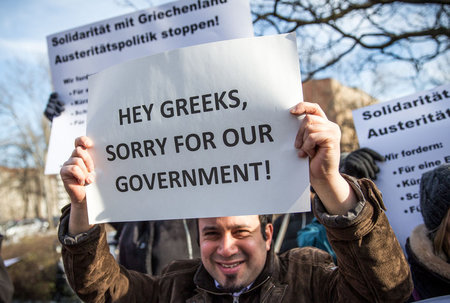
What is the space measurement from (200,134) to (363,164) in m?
1.28

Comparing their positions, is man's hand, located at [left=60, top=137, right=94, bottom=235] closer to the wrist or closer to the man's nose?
the man's nose

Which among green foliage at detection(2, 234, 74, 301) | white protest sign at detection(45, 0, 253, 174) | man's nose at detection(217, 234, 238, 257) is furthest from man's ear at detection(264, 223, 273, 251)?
green foliage at detection(2, 234, 74, 301)

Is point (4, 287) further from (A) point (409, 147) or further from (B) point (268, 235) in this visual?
(A) point (409, 147)

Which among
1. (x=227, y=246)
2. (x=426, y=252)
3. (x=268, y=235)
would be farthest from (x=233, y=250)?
(x=426, y=252)

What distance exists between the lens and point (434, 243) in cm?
178

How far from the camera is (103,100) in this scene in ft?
4.75

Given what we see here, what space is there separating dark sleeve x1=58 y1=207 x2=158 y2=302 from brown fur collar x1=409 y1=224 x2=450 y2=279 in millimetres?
1447

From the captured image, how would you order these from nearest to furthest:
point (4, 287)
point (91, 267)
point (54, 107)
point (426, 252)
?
1. point (91, 267)
2. point (426, 252)
3. point (4, 287)
4. point (54, 107)

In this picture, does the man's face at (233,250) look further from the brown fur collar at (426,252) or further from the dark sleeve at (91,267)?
the brown fur collar at (426,252)

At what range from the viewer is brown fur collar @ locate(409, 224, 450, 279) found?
5.53 ft

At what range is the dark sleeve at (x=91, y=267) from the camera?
4.95ft

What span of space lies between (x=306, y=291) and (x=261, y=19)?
382 centimetres

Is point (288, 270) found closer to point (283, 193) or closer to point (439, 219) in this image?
point (283, 193)

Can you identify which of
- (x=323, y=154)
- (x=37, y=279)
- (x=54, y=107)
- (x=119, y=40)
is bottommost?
(x=37, y=279)
